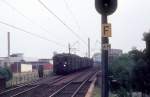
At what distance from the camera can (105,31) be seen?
31.1 ft

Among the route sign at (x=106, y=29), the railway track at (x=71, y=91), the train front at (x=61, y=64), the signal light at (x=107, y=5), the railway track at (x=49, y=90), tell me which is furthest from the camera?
the train front at (x=61, y=64)

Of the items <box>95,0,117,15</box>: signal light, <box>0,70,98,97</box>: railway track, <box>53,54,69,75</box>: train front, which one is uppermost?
<box>95,0,117,15</box>: signal light

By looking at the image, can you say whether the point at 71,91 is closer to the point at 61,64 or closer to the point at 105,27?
the point at 105,27

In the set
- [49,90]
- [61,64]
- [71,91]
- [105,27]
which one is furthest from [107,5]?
[61,64]

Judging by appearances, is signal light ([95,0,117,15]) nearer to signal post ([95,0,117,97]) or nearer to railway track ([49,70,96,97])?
signal post ([95,0,117,97])

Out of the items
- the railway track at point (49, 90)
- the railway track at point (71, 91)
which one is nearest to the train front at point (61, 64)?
the railway track at point (49, 90)

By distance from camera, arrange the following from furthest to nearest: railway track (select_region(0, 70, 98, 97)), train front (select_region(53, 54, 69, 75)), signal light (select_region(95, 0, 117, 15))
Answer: train front (select_region(53, 54, 69, 75)) < railway track (select_region(0, 70, 98, 97)) < signal light (select_region(95, 0, 117, 15))

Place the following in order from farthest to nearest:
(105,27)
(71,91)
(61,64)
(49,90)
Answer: (61,64)
(49,90)
(71,91)
(105,27)

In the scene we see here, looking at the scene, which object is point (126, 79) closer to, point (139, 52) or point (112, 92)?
point (139, 52)

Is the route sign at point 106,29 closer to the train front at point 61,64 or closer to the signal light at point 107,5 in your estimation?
the signal light at point 107,5

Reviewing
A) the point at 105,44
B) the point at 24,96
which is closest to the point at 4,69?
the point at 24,96

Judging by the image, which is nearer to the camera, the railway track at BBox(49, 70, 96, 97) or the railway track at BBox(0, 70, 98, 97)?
the railway track at BBox(49, 70, 96, 97)

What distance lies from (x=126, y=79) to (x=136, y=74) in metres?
1.40

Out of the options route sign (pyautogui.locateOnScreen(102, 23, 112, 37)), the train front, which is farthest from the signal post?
the train front
